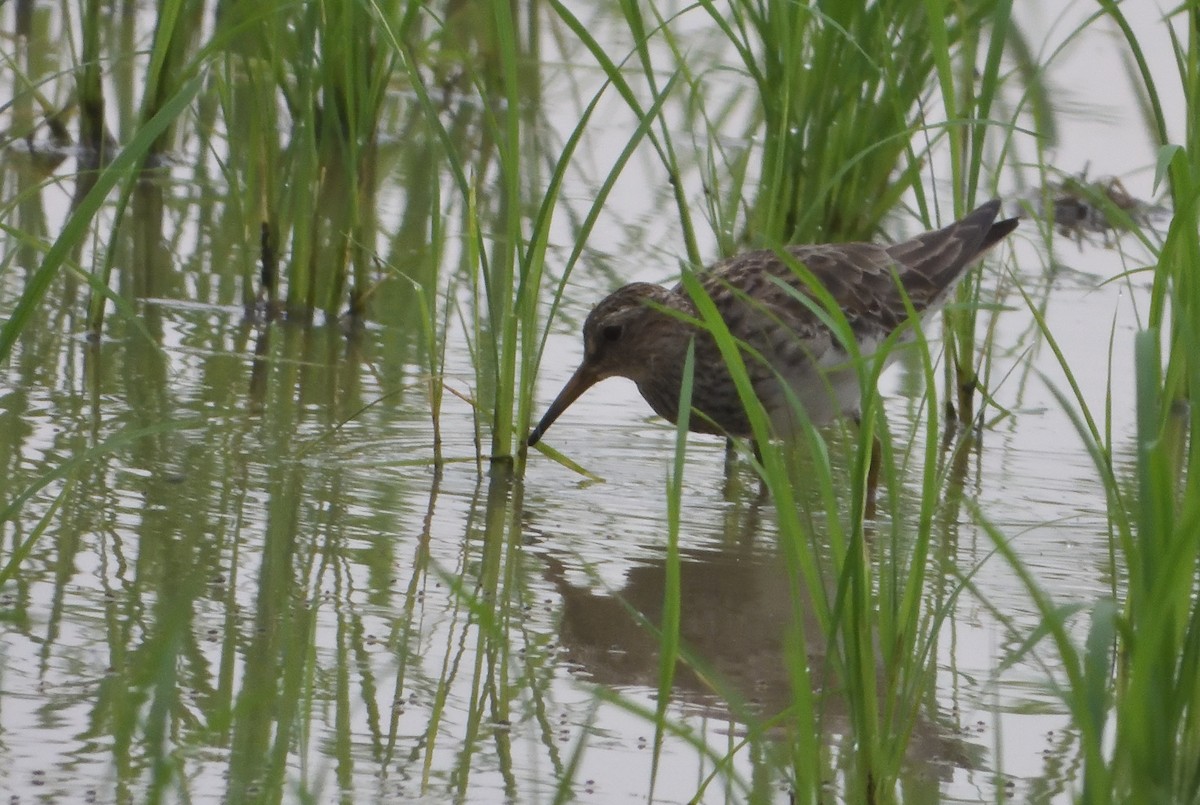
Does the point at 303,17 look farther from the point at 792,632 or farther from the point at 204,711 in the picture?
the point at 792,632

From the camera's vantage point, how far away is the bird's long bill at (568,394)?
19.5ft

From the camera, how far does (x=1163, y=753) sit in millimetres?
3014

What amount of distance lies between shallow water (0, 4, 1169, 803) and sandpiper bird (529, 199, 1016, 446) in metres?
0.20

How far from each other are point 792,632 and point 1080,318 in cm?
487

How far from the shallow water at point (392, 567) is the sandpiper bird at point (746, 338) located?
0.20 metres

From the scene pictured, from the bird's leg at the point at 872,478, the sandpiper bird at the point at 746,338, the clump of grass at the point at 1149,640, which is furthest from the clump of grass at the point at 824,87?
the clump of grass at the point at 1149,640

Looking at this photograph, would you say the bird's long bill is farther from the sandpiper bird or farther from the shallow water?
the shallow water

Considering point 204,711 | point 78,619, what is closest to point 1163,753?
point 204,711

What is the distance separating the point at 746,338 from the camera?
21.3ft

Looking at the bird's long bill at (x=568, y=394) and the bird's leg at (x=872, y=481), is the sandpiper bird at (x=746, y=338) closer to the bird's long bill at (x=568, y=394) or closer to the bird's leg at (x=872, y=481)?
the bird's long bill at (x=568, y=394)

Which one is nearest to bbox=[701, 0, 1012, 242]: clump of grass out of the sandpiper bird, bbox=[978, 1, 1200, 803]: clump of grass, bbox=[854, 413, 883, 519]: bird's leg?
the sandpiper bird

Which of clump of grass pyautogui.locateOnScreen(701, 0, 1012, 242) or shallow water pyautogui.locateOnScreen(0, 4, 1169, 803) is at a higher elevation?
clump of grass pyautogui.locateOnScreen(701, 0, 1012, 242)

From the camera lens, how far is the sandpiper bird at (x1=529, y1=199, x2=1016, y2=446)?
6238 millimetres

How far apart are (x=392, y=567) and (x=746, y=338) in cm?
210
